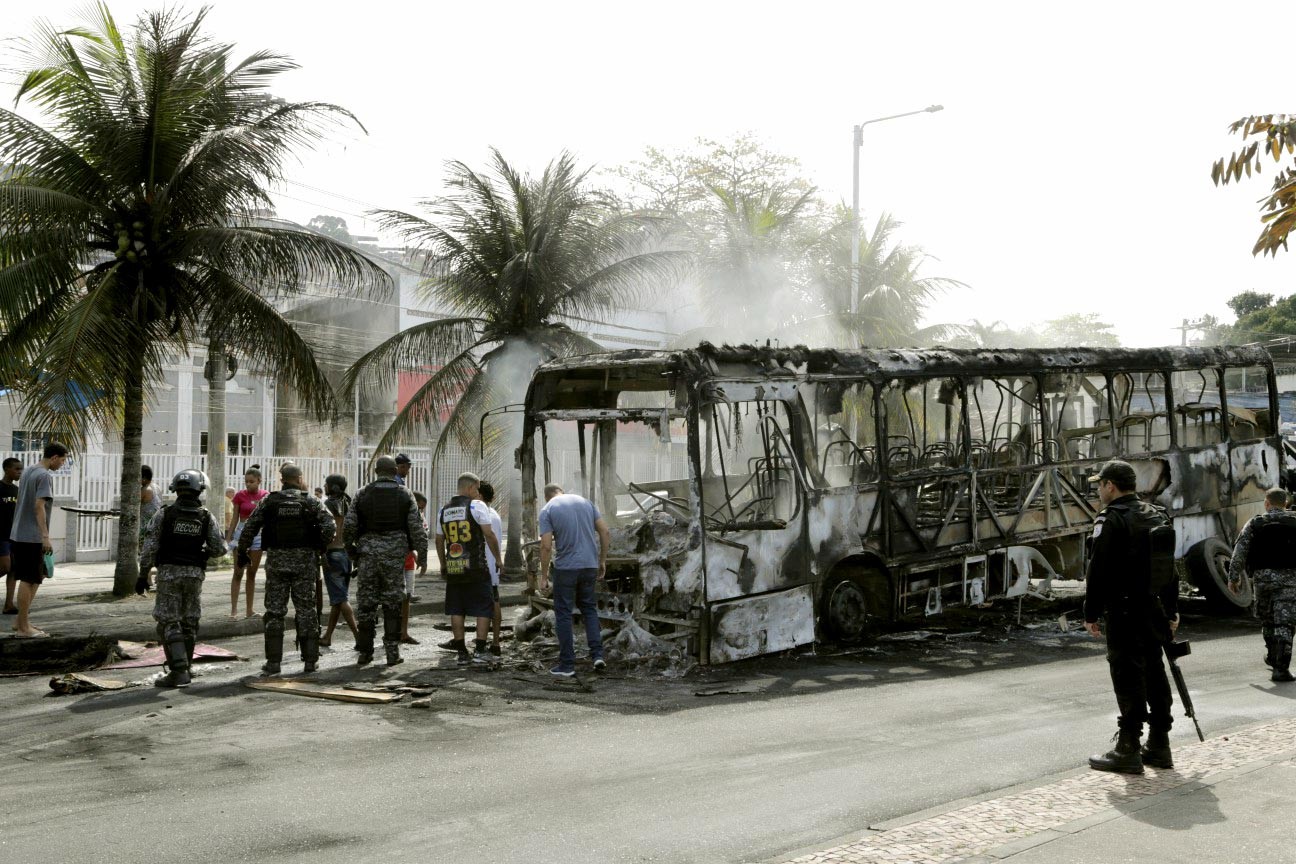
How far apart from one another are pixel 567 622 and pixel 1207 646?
595 cm

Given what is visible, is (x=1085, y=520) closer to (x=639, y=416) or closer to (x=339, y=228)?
(x=639, y=416)

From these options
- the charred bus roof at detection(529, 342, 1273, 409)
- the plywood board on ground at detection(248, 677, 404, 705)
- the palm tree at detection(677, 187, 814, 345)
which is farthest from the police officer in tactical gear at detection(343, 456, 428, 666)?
the palm tree at detection(677, 187, 814, 345)

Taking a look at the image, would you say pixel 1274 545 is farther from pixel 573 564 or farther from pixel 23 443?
pixel 23 443

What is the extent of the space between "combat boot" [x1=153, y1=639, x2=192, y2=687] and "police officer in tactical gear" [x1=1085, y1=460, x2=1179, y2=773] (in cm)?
665

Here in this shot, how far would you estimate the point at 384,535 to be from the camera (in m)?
10.6

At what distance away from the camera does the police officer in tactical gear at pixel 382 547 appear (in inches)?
415

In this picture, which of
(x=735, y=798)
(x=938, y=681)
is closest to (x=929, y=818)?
(x=735, y=798)

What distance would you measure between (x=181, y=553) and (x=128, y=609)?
4.62 m

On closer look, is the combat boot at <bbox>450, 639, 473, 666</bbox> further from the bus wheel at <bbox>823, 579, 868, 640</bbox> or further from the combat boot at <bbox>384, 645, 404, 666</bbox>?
the bus wheel at <bbox>823, 579, 868, 640</bbox>

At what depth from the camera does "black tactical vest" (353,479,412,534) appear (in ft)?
34.9

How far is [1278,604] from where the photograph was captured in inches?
380

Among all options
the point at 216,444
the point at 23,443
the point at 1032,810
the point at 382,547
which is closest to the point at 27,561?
the point at 382,547

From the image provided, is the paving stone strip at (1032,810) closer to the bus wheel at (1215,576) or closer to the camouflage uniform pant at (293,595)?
the camouflage uniform pant at (293,595)

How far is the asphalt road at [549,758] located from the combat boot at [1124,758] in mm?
317
